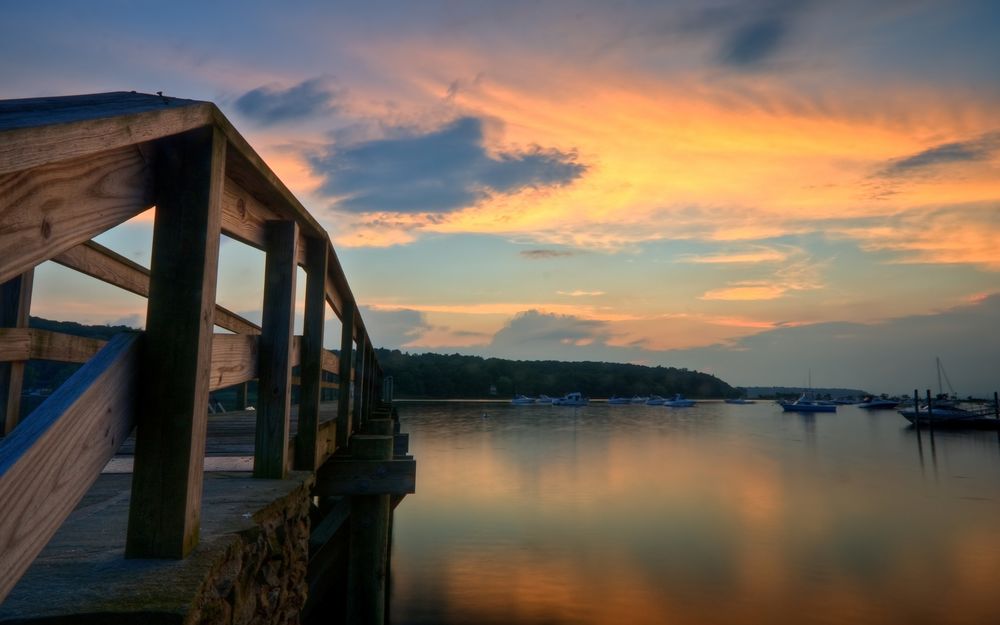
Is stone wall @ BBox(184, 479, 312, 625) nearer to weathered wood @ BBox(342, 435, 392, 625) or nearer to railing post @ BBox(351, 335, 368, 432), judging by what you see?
weathered wood @ BBox(342, 435, 392, 625)

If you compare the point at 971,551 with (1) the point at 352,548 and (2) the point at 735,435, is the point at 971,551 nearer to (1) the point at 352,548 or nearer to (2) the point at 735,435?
(1) the point at 352,548

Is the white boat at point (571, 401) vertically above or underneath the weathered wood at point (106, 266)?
underneath

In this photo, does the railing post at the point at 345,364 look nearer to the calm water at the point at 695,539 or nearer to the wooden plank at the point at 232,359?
the wooden plank at the point at 232,359

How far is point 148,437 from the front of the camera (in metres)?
1.89

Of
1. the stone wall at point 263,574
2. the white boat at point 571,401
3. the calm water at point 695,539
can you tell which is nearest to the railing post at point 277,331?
the stone wall at point 263,574

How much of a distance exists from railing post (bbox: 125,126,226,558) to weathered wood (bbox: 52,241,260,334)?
4.90ft

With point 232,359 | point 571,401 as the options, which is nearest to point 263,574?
point 232,359

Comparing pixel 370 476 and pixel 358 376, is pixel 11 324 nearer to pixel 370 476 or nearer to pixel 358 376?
pixel 370 476

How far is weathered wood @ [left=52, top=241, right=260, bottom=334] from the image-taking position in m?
3.45

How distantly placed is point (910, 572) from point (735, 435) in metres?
41.3

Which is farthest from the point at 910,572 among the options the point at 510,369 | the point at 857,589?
the point at 510,369

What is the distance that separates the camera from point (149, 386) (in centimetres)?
188

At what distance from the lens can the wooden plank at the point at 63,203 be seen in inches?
47.3

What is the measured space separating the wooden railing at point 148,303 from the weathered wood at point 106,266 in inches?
1.6
